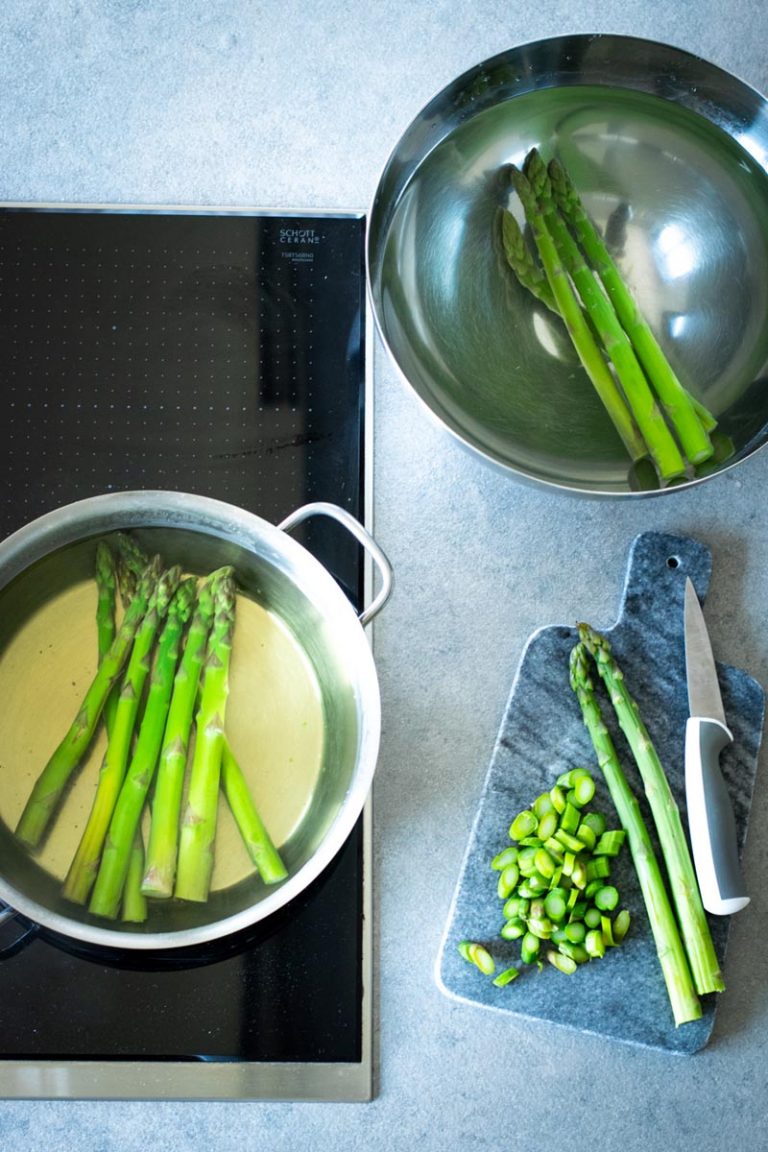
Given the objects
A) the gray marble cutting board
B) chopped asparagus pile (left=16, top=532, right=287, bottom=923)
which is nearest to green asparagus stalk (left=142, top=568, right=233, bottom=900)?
chopped asparagus pile (left=16, top=532, right=287, bottom=923)

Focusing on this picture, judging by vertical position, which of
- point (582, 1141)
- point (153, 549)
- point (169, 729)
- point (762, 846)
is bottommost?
point (582, 1141)

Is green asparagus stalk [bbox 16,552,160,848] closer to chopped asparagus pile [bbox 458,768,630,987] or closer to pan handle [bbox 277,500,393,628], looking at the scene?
pan handle [bbox 277,500,393,628]

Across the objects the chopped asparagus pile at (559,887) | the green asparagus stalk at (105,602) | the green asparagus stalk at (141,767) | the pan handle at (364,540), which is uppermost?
the pan handle at (364,540)

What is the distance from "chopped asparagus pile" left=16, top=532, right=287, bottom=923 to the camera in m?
0.86

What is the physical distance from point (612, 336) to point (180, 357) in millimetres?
377

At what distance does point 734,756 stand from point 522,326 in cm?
41

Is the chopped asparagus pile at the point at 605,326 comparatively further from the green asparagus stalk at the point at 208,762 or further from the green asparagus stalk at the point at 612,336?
the green asparagus stalk at the point at 208,762

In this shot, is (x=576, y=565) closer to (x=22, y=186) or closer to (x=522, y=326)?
(x=522, y=326)

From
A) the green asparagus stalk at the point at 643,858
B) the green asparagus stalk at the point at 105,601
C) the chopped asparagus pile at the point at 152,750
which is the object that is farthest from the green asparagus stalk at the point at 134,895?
the green asparagus stalk at the point at 643,858

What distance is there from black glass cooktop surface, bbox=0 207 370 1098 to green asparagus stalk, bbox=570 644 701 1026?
208 millimetres

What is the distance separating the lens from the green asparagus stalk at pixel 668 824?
873 mm

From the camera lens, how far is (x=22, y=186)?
3.34ft

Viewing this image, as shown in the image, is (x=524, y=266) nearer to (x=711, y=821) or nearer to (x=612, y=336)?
(x=612, y=336)

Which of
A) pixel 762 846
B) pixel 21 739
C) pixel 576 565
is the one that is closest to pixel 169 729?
pixel 21 739
